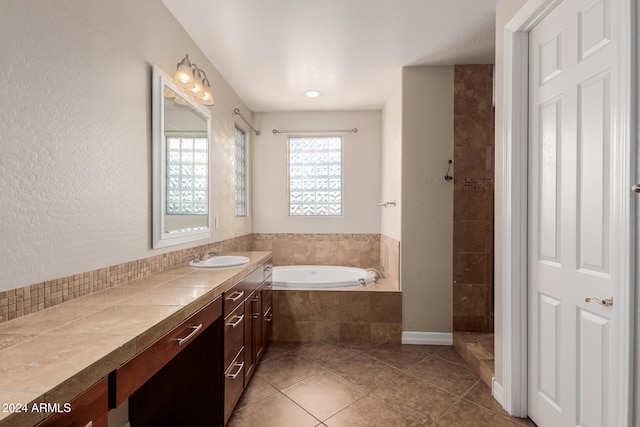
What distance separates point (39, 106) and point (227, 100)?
222cm

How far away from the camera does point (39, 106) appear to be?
46.6 inches

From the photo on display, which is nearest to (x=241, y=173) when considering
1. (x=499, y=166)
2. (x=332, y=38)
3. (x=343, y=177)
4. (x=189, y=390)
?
(x=343, y=177)

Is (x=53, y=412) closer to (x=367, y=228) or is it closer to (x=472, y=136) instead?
(x=472, y=136)

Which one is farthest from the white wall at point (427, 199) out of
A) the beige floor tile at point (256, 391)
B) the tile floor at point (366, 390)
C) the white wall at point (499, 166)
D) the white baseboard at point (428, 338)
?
the beige floor tile at point (256, 391)

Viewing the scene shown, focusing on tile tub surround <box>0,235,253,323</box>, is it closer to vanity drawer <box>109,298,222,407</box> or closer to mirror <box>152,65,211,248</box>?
mirror <box>152,65,211,248</box>

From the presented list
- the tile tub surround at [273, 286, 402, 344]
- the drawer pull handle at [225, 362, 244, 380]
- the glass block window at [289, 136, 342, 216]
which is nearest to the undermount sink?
the drawer pull handle at [225, 362, 244, 380]

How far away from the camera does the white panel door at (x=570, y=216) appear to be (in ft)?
4.45

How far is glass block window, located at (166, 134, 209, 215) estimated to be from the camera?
214 cm

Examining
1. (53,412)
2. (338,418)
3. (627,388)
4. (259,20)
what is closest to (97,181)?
(53,412)

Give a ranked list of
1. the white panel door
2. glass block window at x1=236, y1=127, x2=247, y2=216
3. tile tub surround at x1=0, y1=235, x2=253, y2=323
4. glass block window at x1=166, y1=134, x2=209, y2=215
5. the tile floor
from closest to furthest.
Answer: tile tub surround at x1=0, y1=235, x2=253, y2=323, the white panel door, the tile floor, glass block window at x1=166, y1=134, x2=209, y2=215, glass block window at x1=236, y1=127, x2=247, y2=216

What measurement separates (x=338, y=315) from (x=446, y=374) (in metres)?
1.01

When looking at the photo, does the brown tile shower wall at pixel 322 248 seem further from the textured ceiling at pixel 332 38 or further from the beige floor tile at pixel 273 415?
the beige floor tile at pixel 273 415

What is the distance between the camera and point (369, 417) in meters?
1.91

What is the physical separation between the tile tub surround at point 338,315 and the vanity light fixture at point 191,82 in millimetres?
1806
